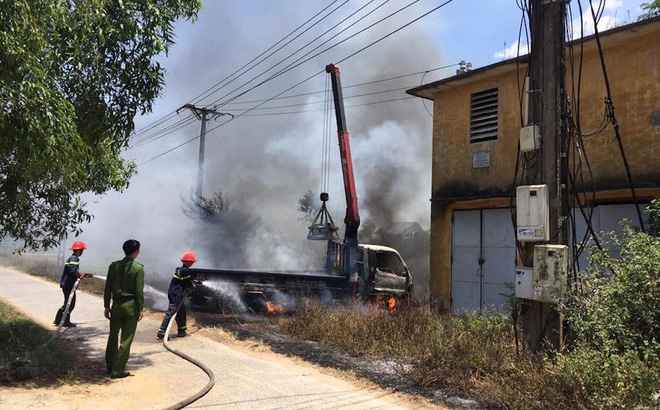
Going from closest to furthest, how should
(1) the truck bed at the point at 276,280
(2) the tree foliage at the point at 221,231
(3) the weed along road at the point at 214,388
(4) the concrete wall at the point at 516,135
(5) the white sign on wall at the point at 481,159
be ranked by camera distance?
(3) the weed along road at the point at 214,388 → (4) the concrete wall at the point at 516,135 → (1) the truck bed at the point at 276,280 → (5) the white sign on wall at the point at 481,159 → (2) the tree foliage at the point at 221,231

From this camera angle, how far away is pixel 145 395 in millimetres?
5273

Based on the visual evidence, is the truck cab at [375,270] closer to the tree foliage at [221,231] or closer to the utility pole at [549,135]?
the utility pole at [549,135]

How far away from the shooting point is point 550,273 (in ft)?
16.8

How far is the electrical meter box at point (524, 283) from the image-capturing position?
17.4ft

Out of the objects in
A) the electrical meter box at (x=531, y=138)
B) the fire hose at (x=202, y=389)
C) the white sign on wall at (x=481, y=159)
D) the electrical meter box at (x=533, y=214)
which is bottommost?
the fire hose at (x=202, y=389)

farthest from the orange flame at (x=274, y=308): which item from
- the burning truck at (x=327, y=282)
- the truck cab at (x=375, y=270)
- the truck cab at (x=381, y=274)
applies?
the truck cab at (x=381, y=274)

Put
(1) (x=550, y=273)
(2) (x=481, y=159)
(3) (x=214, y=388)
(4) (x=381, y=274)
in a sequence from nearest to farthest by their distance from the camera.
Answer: (1) (x=550, y=273) < (3) (x=214, y=388) < (2) (x=481, y=159) < (4) (x=381, y=274)

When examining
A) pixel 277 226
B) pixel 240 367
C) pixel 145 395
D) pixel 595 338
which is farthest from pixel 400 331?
pixel 277 226

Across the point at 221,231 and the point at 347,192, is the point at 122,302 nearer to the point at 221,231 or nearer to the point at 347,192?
the point at 347,192

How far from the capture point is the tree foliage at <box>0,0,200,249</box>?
172 inches

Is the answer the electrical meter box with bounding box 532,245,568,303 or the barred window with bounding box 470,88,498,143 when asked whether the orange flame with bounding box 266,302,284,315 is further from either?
the electrical meter box with bounding box 532,245,568,303

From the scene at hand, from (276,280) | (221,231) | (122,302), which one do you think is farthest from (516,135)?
(221,231)

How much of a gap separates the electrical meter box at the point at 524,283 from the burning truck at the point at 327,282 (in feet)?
16.3

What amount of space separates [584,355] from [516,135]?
6.70 metres
